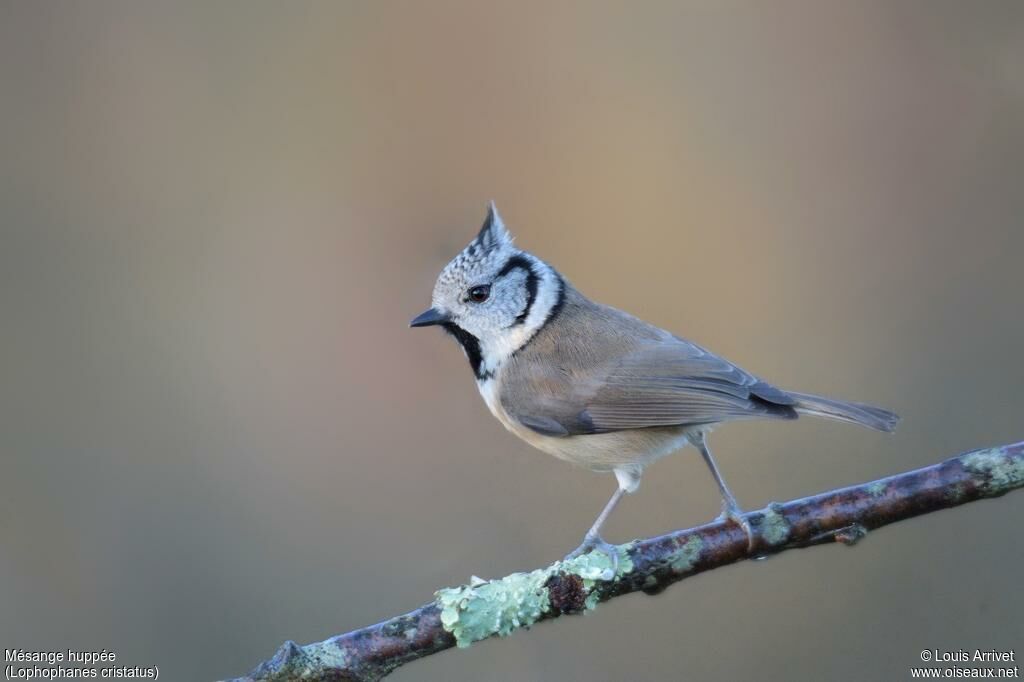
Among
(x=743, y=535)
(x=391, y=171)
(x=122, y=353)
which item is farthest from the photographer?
(x=391, y=171)

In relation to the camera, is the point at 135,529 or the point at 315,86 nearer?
the point at 135,529

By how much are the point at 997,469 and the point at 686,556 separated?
0.87 m

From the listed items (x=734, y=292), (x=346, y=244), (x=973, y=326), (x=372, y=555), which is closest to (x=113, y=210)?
(x=346, y=244)

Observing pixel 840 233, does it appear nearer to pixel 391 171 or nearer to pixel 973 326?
pixel 973 326

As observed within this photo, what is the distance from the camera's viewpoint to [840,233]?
5621mm

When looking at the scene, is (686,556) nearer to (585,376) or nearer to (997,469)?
(997,469)

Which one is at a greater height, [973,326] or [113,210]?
[113,210]

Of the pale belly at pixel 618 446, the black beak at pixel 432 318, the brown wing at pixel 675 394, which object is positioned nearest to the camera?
the brown wing at pixel 675 394

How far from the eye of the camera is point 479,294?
3.98 metres

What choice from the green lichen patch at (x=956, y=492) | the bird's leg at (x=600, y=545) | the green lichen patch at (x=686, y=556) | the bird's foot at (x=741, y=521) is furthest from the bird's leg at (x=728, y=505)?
the green lichen patch at (x=956, y=492)

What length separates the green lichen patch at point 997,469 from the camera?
2.67 metres

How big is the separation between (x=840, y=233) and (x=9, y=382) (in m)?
4.60

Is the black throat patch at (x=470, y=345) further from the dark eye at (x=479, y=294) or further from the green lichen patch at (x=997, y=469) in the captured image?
the green lichen patch at (x=997, y=469)

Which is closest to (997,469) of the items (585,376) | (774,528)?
(774,528)
